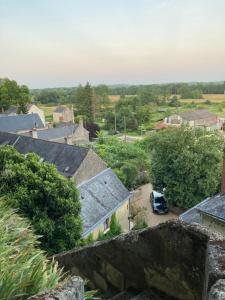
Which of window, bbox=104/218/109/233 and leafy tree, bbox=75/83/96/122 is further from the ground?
leafy tree, bbox=75/83/96/122

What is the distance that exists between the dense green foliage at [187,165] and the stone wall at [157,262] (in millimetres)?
19495

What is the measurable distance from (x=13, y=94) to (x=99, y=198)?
5051 cm

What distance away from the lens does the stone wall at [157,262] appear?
10.1 ft

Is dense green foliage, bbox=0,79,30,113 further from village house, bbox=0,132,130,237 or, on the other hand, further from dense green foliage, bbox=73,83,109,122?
village house, bbox=0,132,130,237

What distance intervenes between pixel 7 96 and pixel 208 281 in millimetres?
65503

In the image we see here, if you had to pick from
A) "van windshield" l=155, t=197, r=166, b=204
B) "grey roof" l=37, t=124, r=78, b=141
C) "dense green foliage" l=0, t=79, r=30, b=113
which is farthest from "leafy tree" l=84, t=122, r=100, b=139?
"van windshield" l=155, t=197, r=166, b=204

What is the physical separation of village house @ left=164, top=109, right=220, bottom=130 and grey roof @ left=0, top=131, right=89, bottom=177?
128ft

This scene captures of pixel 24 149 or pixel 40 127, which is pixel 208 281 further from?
pixel 40 127

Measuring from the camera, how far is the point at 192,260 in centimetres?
312

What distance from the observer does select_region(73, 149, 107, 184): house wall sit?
71.8 feet

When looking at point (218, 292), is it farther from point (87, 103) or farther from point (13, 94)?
point (87, 103)

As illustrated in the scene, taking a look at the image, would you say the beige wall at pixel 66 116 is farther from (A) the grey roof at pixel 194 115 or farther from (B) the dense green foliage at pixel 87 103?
(A) the grey roof at pixel 194 115

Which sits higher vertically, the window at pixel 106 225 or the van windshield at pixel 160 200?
the window at pixel 106 225

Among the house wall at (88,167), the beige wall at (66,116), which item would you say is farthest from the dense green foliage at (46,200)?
the beige wall at (66,116)
